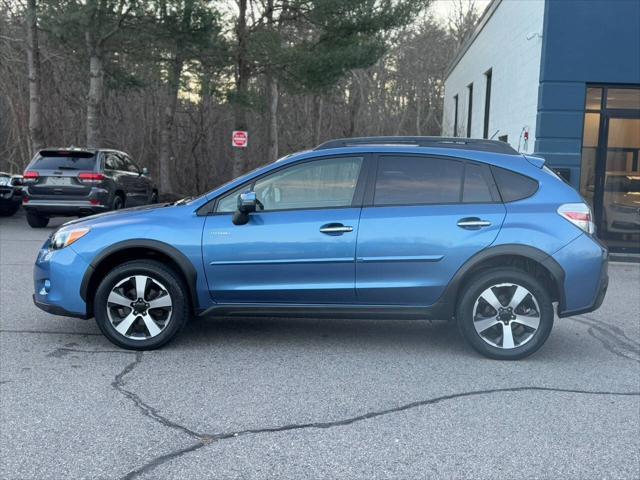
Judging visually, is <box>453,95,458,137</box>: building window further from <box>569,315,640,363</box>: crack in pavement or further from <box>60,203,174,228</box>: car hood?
<box>60,203,174,228</box>: car hood

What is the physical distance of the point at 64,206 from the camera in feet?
42.9

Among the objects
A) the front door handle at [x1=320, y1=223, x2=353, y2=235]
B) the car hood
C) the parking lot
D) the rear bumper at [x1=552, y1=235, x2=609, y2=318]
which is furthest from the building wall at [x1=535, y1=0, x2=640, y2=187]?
the car hood

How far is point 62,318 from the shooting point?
616 centimetres

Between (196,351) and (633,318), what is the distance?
4641 mm

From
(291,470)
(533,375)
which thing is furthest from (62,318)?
(533,375)

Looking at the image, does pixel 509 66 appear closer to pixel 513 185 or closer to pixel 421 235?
pixel 513 185

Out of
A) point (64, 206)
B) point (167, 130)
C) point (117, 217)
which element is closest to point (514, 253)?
point (117, 217)

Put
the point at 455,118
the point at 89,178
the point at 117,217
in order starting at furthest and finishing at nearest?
the point at 455,118 → the point at 89,178 → the point at 117,217

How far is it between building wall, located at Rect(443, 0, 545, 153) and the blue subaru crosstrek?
7058 mm

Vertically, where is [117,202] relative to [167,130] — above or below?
below

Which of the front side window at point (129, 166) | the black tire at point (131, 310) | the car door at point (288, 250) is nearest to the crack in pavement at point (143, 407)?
the black tire at point (131, 310)

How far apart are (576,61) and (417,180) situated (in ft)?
24.5

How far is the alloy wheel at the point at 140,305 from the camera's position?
503cm

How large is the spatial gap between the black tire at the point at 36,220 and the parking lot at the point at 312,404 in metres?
8.61
